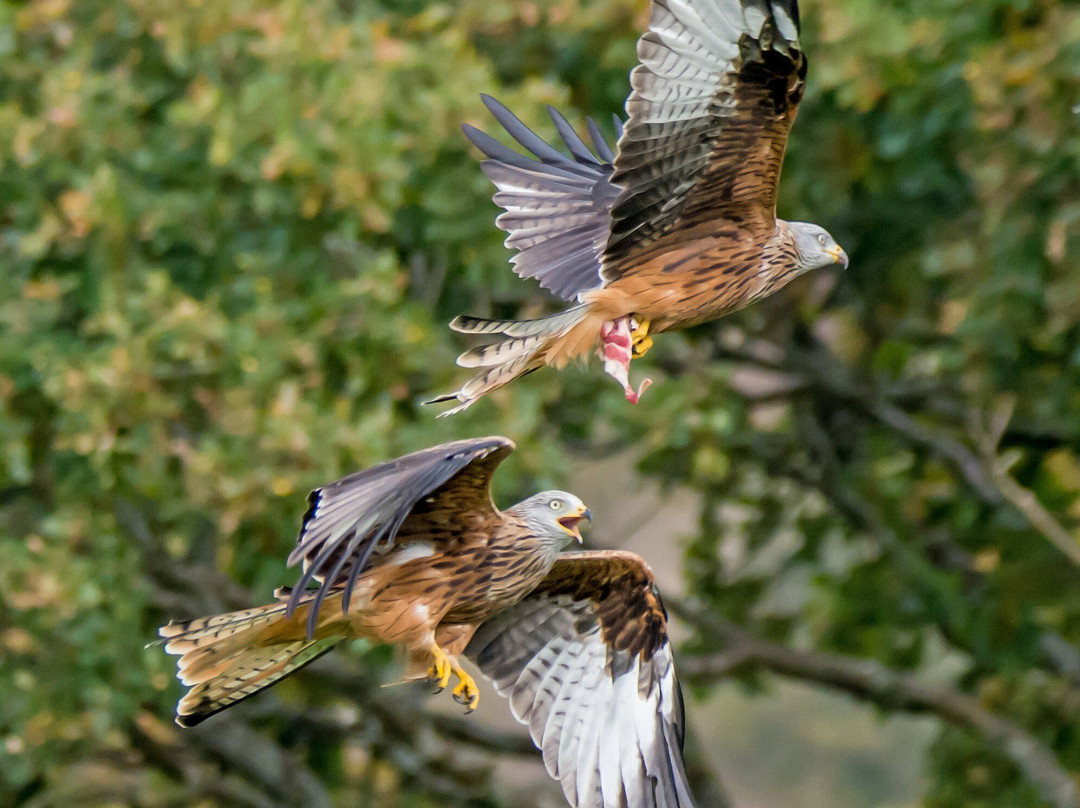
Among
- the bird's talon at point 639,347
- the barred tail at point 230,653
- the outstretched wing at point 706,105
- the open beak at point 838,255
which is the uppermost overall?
the outstretched wing at point 706,105

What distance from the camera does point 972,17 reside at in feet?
31.6

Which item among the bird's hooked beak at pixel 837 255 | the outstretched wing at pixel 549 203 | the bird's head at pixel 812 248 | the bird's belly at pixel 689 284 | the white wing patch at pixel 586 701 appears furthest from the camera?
the outstretched wing at pixel 549 203

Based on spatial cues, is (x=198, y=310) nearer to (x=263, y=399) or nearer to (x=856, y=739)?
(x=263, y=399)

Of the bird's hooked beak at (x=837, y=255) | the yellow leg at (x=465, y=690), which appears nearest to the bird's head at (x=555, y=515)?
the yellow leg at (x=465, y=690)

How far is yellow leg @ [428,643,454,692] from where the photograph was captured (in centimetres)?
654

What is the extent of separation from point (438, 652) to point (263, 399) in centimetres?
312

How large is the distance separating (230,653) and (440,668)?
797 millimetres

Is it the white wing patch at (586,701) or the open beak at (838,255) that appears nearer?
the open beak at (838,255)

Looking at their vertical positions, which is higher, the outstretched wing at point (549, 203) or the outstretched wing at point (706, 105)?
the outstretched wing at point (706, 105)

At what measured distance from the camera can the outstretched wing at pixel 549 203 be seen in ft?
25.0

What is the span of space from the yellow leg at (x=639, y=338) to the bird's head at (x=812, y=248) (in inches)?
26.4

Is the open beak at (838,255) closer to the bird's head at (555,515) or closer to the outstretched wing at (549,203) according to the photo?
the outstretched wing at (549,203)

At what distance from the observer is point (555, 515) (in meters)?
6.98

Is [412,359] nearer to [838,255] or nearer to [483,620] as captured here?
[483,620]
